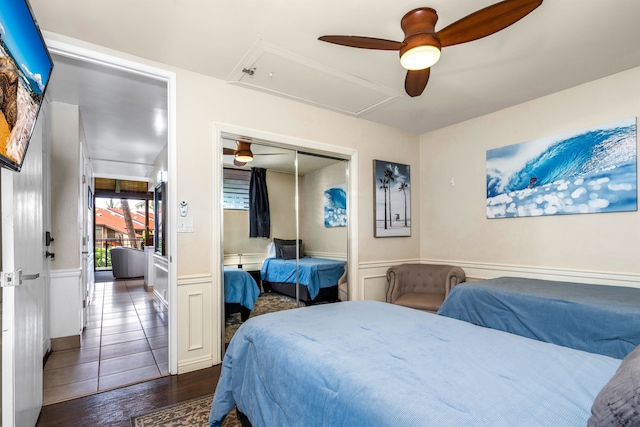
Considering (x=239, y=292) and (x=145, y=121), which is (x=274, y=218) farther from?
(x=145, y=121)

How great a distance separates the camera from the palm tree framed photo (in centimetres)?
420

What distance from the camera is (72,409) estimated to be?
2.19 metres

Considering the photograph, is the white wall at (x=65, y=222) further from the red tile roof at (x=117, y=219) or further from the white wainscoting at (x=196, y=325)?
the red tile roof at (x=117, y=219)

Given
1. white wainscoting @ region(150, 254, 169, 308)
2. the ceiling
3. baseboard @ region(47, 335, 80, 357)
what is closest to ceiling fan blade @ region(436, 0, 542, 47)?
the ceiling

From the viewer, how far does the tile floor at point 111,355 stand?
2.54 m

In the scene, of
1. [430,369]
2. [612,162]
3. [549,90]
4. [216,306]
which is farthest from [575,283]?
[216,306]

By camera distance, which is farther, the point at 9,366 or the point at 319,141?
the point at 319,141

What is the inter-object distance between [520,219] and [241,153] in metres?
3.18

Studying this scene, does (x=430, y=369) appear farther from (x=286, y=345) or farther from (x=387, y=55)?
(x=387, y=55)

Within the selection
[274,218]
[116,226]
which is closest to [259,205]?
[274,218]

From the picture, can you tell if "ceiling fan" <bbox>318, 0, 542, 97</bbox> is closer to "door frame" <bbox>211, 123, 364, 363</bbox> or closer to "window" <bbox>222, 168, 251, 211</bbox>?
"door frame" <bbox>211, 123, 364, 363</bbox>

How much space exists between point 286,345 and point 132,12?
2328 millimetres

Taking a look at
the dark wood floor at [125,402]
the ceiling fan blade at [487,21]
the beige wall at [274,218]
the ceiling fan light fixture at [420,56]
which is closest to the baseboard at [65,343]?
the dark wood floor at [125,402]

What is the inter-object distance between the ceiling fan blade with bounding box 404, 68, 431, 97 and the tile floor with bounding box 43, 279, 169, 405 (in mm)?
3187
